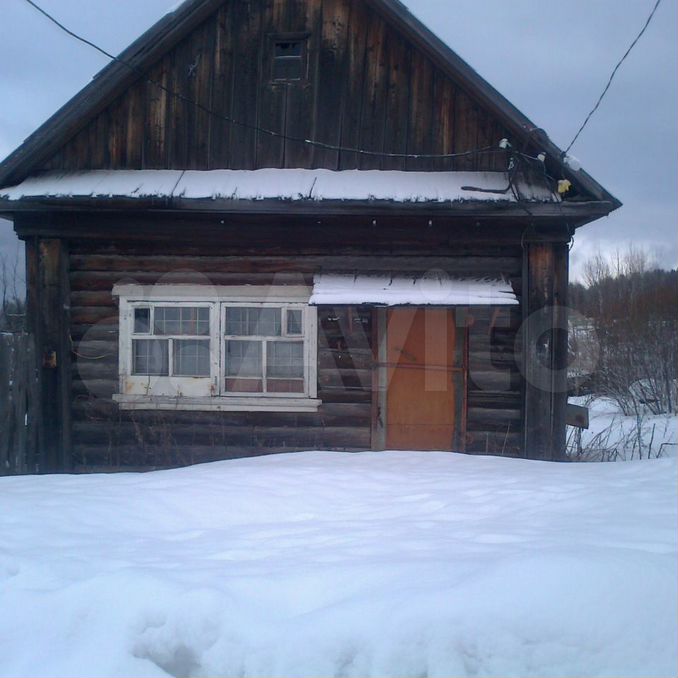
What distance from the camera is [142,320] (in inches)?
338

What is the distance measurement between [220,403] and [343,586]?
5.36 metres

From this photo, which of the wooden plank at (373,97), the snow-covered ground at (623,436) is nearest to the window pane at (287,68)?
the wooden plank at (373,97)

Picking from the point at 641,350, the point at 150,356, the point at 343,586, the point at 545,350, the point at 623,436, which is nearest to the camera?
the point at 343,586

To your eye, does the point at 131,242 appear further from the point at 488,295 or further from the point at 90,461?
the point at 488,295

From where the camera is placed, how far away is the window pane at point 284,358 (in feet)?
27.8

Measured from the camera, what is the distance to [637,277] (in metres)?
30.9

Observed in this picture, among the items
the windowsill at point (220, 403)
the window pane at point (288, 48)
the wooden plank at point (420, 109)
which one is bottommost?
the windowsill at point (220, 403)

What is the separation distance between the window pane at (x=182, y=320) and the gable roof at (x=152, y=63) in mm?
2388

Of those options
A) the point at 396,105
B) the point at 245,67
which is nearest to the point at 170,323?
the point at 245,67

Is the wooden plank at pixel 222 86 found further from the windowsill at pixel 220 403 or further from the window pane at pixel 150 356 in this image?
the windowsill at pixel 220 403

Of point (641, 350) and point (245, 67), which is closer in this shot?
point (245, 67)

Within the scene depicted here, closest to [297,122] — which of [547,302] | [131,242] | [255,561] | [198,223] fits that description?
[198,223]

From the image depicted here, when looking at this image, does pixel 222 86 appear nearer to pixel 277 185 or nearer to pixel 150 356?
pixel 277 185

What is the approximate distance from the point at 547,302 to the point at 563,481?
330cm
